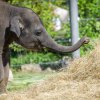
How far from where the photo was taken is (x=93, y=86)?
7543mm

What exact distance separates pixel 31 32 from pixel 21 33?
0.15 metres

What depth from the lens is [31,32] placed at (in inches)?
344

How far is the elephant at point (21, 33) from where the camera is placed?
855 cm

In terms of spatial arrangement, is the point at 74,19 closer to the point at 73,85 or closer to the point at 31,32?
the point at 31,32

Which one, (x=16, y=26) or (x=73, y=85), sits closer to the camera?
(x=73, y=85)

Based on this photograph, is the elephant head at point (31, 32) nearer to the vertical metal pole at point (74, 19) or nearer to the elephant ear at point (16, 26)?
the elephant ear at point (16, 26)

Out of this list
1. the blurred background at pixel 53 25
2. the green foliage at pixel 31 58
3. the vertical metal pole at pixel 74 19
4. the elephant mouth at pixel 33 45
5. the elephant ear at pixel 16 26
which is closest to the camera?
the elephant ear at pixel 16 26

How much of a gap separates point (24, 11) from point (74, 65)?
1.09 metres

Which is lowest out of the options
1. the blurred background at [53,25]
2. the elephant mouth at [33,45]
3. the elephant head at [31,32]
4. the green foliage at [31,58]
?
the green foliage at [31,58]

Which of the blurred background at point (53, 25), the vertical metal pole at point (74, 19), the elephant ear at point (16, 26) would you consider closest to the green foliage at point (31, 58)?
the blurred background at point (53, 25)

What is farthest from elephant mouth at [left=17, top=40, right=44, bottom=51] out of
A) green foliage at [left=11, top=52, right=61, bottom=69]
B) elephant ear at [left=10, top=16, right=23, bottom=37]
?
green foliage at [left=11, top=52, right=61, bottom=69]

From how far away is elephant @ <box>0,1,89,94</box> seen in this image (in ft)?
28.1

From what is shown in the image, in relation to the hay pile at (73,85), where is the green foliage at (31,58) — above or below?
below

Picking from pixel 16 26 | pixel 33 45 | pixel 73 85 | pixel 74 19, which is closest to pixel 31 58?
pixel 74 19
